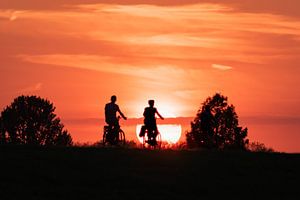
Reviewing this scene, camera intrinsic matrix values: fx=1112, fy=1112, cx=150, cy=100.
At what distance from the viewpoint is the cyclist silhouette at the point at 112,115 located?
5012 cm

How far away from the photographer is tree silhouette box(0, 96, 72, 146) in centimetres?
10094

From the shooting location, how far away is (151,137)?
52125 mm

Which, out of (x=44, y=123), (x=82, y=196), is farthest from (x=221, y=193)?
(x=44, y=123)

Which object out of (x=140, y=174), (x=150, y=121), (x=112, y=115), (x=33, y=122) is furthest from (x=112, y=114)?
(x=33, y=122)

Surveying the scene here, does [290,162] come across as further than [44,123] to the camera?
No

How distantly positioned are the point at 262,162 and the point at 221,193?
25.6ft

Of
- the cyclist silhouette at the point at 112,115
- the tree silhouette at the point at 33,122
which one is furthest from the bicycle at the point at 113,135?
the tree silhouette at the point at 33,122

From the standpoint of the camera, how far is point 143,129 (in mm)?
51906

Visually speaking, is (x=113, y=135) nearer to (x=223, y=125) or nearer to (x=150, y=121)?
(x=150, y=121)

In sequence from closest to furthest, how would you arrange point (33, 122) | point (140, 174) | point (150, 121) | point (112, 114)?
1. point (140, 174)
2. point (112, 114)
3. point (150, 121)
4. point (33, 122)

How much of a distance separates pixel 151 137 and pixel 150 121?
0.97 metres

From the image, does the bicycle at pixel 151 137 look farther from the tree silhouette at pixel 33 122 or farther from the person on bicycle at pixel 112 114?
the tree silhouette at pixel 33 122

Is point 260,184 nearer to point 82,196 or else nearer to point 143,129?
point 82,196

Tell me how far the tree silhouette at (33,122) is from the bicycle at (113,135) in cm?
4830
